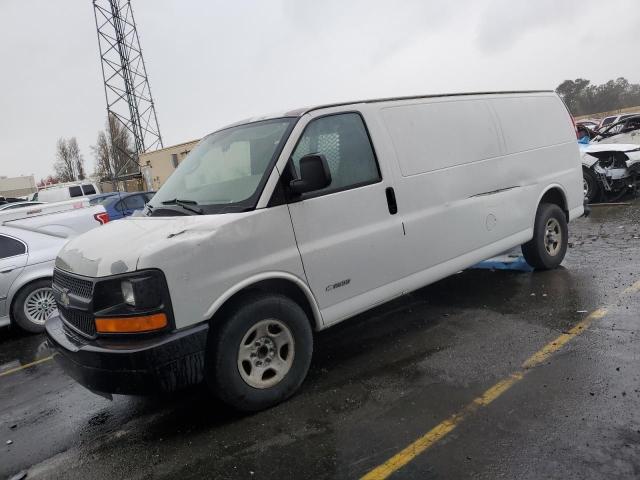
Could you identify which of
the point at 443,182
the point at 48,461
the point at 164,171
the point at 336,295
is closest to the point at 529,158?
the point at 443,182

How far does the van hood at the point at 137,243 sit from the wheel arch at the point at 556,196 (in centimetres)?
419

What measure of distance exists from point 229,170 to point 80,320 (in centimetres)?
154

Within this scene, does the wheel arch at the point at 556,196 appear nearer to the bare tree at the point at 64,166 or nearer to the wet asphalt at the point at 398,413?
the wet asphalt at the point at 398,413

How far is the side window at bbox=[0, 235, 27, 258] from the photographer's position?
6816mm

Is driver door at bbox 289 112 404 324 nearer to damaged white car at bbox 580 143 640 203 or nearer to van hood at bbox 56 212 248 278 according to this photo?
van hood at bbox 56 212 248 278

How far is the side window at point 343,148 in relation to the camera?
3.94m

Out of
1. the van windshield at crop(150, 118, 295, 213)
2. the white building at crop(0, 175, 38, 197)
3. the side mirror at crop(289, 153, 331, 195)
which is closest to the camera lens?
the side mirror at crop(289, 153, 331, 195)

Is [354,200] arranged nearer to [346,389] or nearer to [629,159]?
[346,389]

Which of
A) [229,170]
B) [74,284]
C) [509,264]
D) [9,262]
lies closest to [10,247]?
[9,262]

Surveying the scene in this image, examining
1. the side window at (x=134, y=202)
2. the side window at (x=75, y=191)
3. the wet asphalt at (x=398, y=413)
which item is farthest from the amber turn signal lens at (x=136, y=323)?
the side window at (x=75, y=191)

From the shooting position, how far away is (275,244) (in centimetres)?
359

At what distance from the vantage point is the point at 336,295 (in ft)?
12.9

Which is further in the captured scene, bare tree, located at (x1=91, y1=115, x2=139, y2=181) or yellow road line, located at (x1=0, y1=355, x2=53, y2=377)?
bare tree, located at (x1=91, y1=115, x2=139, y2=181)

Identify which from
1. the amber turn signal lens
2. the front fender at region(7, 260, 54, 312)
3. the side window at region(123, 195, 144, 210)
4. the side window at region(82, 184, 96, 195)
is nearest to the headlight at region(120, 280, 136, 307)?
the amber turn signal lens
